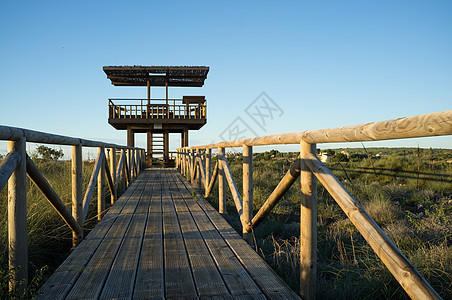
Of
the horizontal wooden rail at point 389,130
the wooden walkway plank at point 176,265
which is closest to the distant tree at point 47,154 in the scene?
the wooden walkway plank at point 176,265

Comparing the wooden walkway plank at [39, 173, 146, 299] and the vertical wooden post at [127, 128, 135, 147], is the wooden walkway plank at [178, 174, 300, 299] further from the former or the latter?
Answer: the vertical wooden post at [127, 128, 135, 147]

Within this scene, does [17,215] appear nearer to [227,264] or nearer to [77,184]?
[77,184]

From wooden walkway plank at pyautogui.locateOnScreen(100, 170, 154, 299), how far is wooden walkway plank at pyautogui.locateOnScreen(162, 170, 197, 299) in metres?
0.28

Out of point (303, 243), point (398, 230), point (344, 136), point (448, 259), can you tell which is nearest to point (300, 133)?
point (344, 136)

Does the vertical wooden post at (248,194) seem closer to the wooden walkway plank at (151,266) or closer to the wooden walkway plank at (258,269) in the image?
the wooden walkway plank at (258,269)

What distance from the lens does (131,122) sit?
63.3 feet

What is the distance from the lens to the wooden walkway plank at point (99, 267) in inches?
85.0

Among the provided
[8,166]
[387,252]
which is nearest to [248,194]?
[387,252]

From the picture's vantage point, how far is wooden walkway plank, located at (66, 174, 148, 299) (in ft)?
7.08

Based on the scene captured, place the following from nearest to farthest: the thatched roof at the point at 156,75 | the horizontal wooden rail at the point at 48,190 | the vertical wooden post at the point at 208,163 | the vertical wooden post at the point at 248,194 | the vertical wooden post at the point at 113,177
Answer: the horizontal wooden rail at the point at 48,190 → the vertical wooden post at the point at 248,194 → the vertical wooden post at the point at 113,177 → the vertical wooden post at the point at 208,163 → the thatched roof at the point at 156,75

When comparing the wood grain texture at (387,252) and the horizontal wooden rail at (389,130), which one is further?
the wood grain texture at (387,252)

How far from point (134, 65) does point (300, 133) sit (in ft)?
63.2

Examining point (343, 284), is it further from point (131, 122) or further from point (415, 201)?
point (131, 122)

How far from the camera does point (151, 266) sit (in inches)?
105
